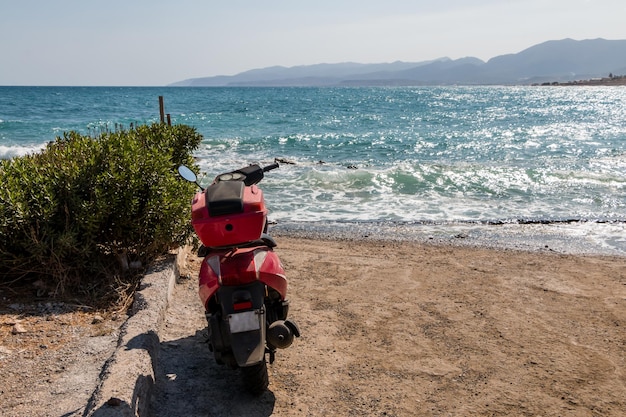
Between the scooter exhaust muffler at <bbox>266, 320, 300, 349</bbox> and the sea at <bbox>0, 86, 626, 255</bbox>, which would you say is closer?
the scooter exhaust muffler at <bbox>266, 320, 300, 349</bbox>

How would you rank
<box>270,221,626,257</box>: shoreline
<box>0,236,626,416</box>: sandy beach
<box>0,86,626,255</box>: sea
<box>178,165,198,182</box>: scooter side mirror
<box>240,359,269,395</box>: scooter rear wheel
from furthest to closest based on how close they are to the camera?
1. <box>0,86,626,255</box>: sea
2. <box>270,221,626,257</box>: shoreline
3. <box>178,165,198,182</box>: scooter side mirror
4. <box>0,236,626,416</box>: sandy beach
5. <box>240,359,269,395</box>: scooter rear wheel

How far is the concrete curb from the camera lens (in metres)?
3.14

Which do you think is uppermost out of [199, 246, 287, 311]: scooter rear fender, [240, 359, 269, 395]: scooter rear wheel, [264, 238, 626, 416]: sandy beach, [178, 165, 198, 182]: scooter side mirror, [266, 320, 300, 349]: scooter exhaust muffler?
[178, 165, 198, 182]: scooter side mirror

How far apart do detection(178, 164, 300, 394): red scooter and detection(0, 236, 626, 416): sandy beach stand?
1.73 feet

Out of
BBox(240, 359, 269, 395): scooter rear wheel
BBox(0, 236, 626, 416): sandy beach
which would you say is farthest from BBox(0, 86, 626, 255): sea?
BBox(240, 359, 269, 395): scooter rear wheel

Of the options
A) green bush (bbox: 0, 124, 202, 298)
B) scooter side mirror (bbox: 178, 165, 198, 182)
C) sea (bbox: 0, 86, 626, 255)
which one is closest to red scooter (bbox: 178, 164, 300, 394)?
scooter side mirror (bbox: 178, 165, 198, 182)

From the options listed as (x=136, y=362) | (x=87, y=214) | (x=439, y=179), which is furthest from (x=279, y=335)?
(x=439, y=179)

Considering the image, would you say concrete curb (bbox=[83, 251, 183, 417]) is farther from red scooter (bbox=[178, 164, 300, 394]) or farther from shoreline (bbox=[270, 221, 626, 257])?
shoreline (bbox=[270, 221, 626, 257])

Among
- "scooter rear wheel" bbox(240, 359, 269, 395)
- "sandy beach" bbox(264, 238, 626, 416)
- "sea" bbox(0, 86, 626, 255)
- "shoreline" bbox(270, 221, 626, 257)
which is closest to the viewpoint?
"scooter rear wheel" bbox(240, 359, 269, 395)

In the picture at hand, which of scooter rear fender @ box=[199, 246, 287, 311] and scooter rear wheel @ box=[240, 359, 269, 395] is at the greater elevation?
scooter rear fender @ box=[199, 246, 287, 311]

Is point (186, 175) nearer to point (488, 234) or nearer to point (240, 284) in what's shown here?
point (240, 284)

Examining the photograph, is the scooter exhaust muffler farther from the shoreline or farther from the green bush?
the shoreline

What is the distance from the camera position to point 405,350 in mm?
4594

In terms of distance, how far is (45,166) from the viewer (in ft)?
17.8
